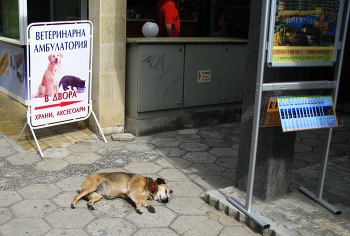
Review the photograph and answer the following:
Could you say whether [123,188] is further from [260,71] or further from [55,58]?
[55,58]

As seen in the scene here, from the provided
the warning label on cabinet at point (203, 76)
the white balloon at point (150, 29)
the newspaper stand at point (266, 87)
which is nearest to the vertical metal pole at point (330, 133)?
the newspaper stand at point (266, 87)

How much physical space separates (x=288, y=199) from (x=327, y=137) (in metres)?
0.74

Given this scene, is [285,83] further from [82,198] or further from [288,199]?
[82,198]

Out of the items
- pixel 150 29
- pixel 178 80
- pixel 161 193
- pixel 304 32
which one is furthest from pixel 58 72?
pixel 304 32

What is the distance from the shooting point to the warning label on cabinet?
6.75 meters

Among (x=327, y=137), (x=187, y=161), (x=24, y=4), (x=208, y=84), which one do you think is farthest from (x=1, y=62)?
(x=327, y=137)

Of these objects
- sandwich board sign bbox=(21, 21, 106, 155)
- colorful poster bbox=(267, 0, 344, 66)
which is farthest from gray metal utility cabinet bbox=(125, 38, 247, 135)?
colorful poster bbox=(267, 0, 344, 66)

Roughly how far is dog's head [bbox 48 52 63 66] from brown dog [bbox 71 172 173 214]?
6.21 feet

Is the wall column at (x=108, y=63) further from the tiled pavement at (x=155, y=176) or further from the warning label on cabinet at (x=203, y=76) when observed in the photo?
the warning label on cabinet at (x=203, y=76)

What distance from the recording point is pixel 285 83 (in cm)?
369

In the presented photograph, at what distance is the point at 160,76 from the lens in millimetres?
6305

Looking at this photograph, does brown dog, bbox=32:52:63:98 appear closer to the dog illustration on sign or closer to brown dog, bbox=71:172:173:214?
the dog illustration on sign

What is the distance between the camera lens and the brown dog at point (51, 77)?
532 cm

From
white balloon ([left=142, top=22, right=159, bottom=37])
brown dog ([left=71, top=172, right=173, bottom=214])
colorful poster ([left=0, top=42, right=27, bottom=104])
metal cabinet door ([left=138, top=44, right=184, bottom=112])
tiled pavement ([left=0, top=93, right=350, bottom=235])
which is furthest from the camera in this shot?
colorful poster ([left=0, top=42, right=27, bottom=104])
